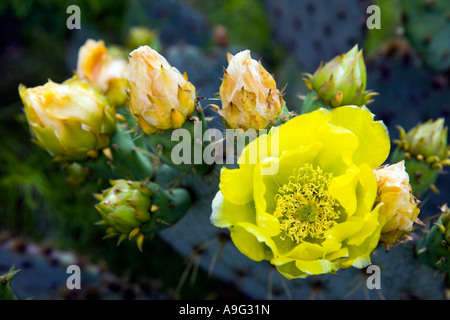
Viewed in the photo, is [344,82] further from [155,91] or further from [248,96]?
[155,91]

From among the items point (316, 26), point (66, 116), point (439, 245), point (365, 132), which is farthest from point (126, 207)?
point (316, 26)

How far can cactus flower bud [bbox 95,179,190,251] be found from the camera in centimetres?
81

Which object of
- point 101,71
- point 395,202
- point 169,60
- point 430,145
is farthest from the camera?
point 169,60

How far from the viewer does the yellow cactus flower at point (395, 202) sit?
655 millimetres

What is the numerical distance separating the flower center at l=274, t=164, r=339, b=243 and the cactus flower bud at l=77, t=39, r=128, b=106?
57 centimetres

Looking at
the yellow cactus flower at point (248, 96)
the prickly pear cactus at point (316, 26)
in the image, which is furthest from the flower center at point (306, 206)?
the prickly pear cactus at point (316, 26)

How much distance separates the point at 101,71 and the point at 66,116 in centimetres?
32

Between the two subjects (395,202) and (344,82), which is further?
(344,82)

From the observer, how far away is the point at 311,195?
73 centimetres

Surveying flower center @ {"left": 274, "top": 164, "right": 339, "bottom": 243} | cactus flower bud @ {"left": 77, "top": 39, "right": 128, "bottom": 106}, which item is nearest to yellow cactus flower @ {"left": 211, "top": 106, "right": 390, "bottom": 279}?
flower center @ {"left": 274, "top": 164, "right": 339, "bottom": 243}

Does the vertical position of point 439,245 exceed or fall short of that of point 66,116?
it falls short

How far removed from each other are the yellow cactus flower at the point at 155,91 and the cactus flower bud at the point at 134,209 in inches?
5.8

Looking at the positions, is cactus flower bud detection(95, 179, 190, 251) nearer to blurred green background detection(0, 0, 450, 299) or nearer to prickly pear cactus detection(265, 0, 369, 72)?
blurred green background detection(0, 0, 450, 299)

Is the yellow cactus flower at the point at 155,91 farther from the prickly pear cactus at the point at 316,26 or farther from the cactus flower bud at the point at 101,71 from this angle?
the prickly pear cactus at the point at 316,26
